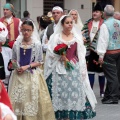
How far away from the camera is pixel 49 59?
896cm

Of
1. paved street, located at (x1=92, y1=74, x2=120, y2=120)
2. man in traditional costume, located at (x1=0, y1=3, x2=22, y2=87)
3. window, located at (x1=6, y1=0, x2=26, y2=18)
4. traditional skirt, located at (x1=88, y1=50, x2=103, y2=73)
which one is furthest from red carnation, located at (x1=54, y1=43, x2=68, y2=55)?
window, located at (x1=6, y1=0, x2=26, y2=18)

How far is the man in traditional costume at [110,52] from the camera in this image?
1062 cm

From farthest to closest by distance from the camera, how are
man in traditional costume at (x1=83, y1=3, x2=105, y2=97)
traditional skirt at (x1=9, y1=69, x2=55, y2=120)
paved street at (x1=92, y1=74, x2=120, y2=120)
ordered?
man in traditional costume at (x1=83, y1=3, x2=105, y2=97) < paved street at (x1=92, y1=74, x2=120, y2=120) < traditional skirt at (x1=9, y1=69, x2=55, y2=120)

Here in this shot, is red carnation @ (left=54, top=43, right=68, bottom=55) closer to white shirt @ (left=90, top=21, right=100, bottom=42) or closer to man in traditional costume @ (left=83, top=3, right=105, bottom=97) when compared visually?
man in traditional costume @ (left=83, top=3, right=105, bottom=97)

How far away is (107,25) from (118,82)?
122cm

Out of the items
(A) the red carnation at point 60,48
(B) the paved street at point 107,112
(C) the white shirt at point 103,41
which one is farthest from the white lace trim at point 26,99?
(C) the white shirt at point 103,41

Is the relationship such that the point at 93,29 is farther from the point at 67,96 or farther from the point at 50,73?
the point at 67,96

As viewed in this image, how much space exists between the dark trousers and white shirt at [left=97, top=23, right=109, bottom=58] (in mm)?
240

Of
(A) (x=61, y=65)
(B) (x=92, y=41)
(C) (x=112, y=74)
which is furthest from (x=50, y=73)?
(B) (x=92, y=41)

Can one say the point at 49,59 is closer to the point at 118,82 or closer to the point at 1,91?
the point at 118,82

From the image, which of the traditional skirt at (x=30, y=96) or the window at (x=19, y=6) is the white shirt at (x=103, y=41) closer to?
the traditional skirt at (x=30, y=96)

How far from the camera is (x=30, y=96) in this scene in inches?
320

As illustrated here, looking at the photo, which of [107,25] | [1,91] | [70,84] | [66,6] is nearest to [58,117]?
[70,84]

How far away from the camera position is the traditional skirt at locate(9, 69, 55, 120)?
809 centimetres
